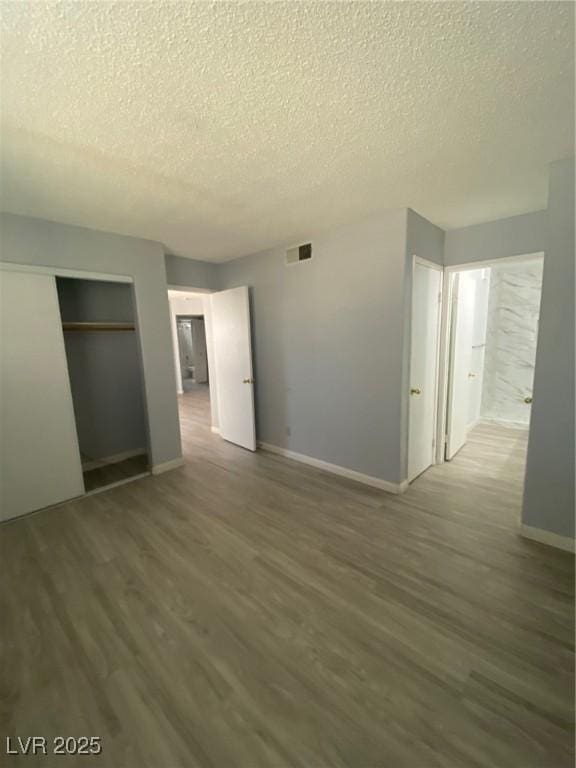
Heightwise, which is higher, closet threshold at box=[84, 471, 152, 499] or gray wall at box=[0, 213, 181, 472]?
gray wall at box=[0, 213, 181, 472]

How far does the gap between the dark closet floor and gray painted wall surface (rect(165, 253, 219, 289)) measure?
236 centimetres

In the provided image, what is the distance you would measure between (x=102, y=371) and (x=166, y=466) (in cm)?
148

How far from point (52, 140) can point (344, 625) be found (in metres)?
2.98

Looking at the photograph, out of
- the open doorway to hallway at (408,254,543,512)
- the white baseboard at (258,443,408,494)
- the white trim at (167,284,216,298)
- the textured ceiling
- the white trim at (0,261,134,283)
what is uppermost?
the textured ceiling

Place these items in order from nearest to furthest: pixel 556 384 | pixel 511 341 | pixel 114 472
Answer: pixel 556 384 < pixel 114 472 < pixel 511 341

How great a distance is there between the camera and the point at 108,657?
4.82ft

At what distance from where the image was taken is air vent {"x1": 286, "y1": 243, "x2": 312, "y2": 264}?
3.24 m

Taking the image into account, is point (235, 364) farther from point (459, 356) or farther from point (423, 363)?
point (459, 356)

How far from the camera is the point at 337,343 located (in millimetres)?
3129

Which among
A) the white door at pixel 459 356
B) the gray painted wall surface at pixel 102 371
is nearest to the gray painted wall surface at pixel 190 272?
the gray painted wall surface at pixel 102 371

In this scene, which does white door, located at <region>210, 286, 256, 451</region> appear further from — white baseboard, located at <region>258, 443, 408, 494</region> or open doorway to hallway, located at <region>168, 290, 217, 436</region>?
open doorway to hallway, located at <region>168, 290, 217, 436</region>

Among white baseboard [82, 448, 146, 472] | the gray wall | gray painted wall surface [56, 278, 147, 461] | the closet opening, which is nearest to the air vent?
the gray wall

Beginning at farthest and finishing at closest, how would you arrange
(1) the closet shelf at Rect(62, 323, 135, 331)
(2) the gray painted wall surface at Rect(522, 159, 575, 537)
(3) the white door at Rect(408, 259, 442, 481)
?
(1) the closet shelf at Rect(62, 323, 135, 331) < (3) the white door at Rect(408, 259, 442, 481) < (2) the gray painted wall surface at Rect(522, 159, 575, 537)

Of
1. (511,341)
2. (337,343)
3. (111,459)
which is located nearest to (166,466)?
(111,459)
